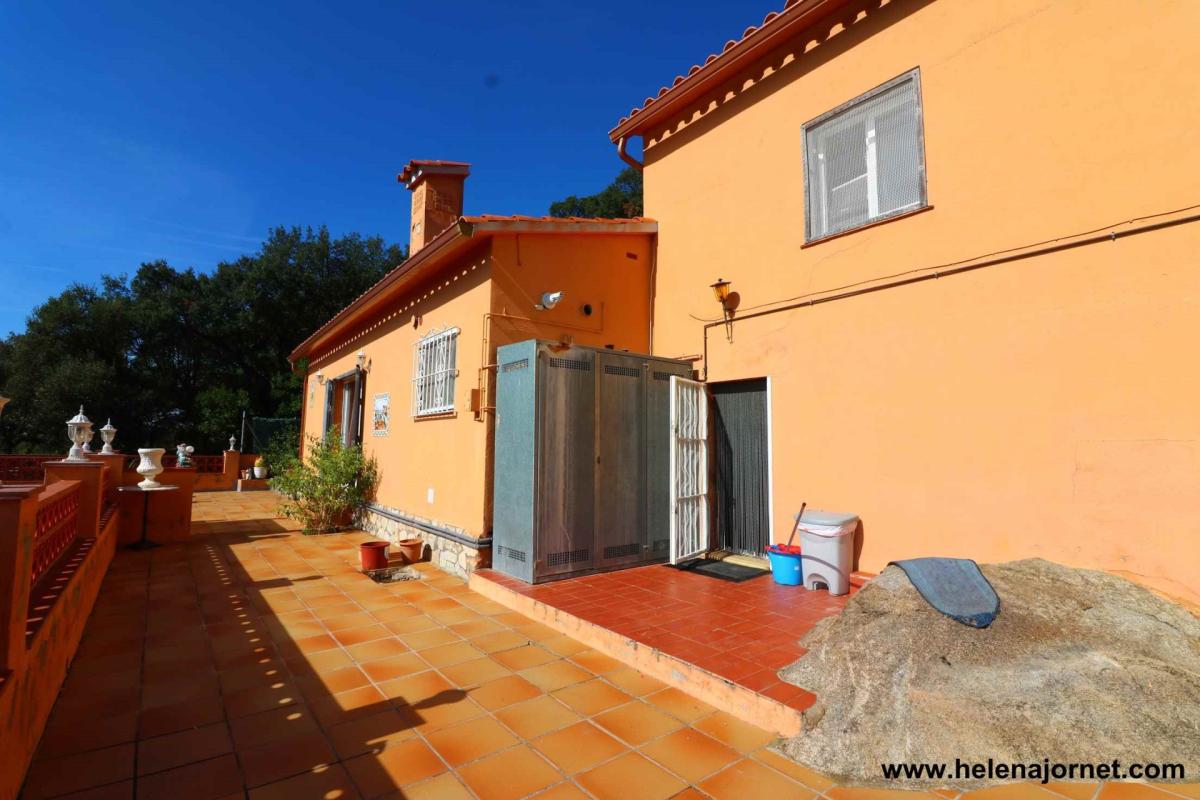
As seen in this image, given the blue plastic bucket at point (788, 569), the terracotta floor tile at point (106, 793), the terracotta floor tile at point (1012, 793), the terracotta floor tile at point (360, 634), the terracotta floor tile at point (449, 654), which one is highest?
the blue plastic bucket at point (788, 569)

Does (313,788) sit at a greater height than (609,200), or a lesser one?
lesser

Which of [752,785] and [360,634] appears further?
[360,634]

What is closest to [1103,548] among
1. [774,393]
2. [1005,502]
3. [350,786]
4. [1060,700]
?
[1005,502]

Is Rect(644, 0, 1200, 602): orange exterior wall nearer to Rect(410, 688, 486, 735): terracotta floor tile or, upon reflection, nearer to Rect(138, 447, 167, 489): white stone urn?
Rect(410, 688, 486, 735): terracotta floor tile

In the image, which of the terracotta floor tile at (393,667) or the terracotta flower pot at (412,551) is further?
the terracotta flower pot at (412,551)

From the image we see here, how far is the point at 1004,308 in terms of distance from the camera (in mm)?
4395

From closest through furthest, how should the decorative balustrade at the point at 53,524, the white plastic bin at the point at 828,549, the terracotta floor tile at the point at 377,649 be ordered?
1. the decorative balustrade at the point at 53,524
2. the terracotta floor tile at the point at 377,649
3. the white plastic bin at the point at 828,549

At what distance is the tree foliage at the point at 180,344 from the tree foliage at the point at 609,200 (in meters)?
10.3

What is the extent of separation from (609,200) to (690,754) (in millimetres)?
27000

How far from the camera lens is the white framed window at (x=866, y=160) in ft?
16.9

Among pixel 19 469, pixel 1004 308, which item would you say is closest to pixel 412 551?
pixel 1004 308

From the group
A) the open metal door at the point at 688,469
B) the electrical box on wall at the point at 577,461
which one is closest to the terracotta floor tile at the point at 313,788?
the electrical box on wall at the point at 577,461

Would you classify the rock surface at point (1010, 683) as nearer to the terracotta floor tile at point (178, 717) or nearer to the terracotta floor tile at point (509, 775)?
the terracotta floor tile at point (509, 775)

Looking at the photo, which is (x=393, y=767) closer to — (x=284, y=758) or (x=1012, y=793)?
(x=284, y=758)
